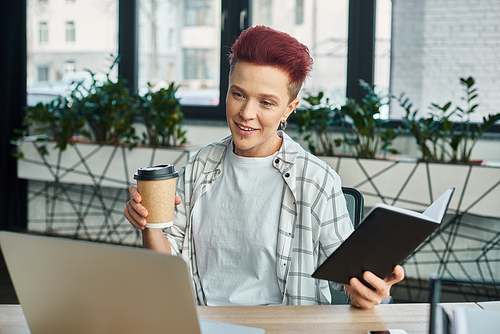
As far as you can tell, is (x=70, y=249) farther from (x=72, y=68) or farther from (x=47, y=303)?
(x=72, y=68)

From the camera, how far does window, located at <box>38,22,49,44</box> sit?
3.92 m

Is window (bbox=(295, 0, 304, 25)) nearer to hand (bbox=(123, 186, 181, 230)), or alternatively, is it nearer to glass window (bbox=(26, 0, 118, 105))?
glass window (bbox=(26, 0, 118, 105))

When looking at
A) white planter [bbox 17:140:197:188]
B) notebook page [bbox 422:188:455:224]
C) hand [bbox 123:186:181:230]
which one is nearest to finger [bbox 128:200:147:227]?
hand [bbox 123:186:181:230]

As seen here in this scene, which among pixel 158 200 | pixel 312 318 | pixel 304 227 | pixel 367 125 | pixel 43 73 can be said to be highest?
pixel 43 73

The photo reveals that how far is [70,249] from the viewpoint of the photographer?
27.1 inches

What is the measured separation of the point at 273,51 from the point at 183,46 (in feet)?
8.36

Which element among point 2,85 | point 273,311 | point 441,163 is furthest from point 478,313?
point 2,85

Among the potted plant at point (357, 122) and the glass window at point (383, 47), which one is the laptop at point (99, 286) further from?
the glass window at point (383, 47)

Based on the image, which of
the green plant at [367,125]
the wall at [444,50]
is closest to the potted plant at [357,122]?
the green plant at [367,125]

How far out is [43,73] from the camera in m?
3.96

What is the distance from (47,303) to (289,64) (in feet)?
2.62

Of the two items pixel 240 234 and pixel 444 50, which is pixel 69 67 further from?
pixel 240 234

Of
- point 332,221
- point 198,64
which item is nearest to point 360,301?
point 332,221

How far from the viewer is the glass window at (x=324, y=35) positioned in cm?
320
